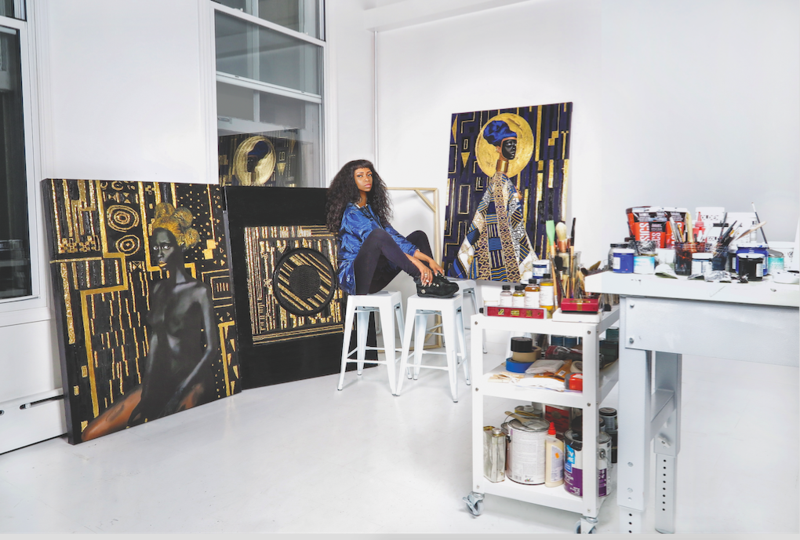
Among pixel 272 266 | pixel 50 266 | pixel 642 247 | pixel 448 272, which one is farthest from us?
pixel 448 272

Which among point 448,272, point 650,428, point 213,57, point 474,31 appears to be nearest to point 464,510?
point 650,428

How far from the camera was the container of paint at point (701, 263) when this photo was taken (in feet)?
4.89

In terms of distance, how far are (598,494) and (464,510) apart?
0.49 m

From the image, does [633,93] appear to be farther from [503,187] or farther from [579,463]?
[579,463]

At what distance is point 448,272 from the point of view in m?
4.67

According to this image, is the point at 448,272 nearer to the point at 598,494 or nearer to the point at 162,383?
the point at 162,383

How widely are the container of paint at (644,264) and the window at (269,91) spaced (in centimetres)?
311

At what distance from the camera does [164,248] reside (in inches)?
125

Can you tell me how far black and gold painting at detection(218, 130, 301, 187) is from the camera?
13.0 feet

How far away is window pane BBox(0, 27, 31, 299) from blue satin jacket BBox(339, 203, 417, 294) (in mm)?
1762

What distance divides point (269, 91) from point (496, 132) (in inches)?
71.9

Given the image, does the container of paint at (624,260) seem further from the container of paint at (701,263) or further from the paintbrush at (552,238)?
the paintbrush at (552,238)

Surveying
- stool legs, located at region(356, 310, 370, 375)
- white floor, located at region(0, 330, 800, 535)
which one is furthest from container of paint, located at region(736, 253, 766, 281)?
stool legs, located at region(356, 310, 370, 375)

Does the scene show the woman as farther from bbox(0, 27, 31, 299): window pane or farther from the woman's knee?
the woman's knee
